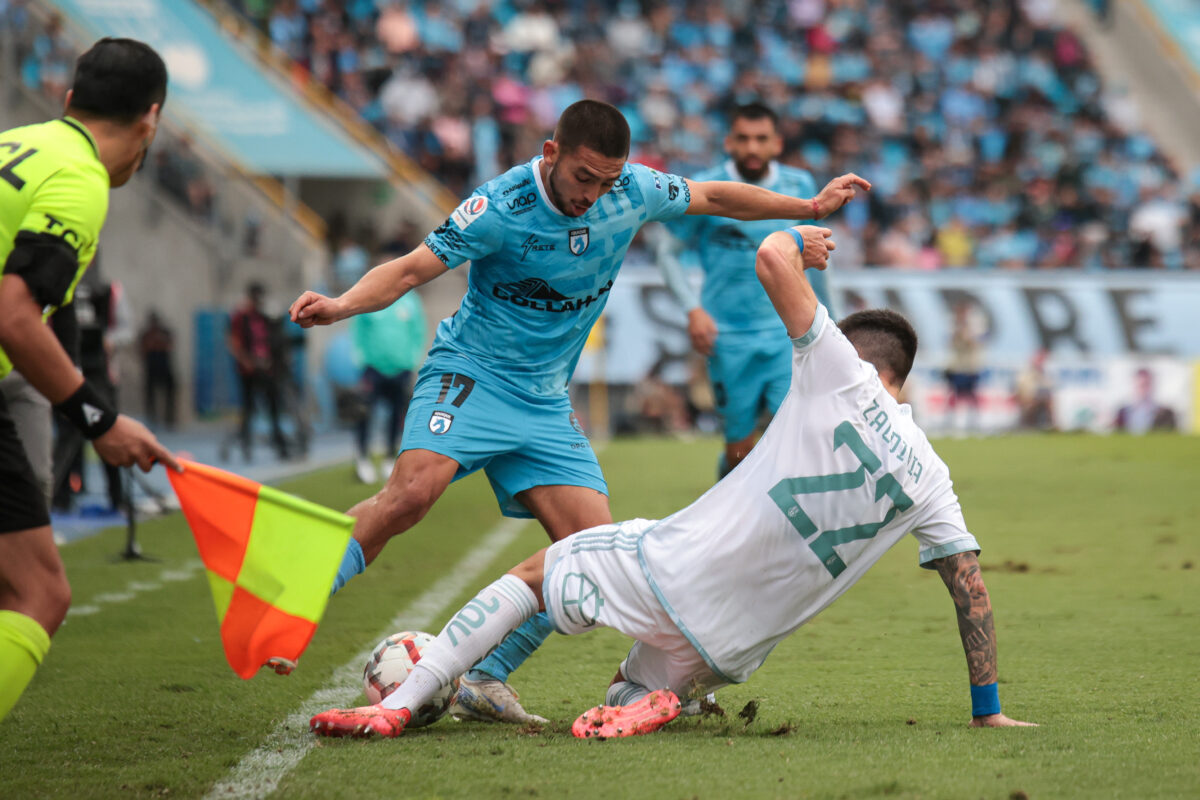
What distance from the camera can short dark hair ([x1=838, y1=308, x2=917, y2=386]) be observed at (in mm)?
4078

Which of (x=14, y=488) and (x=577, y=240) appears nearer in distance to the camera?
(x=14, y=488)

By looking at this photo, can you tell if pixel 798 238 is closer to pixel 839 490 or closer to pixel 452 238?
pixel 839 490

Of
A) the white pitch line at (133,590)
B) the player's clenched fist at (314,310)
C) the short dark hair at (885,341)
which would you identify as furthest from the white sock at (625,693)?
the white pitch line at (133,590)

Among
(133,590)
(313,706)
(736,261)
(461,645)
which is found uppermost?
(736,261)

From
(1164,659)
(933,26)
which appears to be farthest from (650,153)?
(1164,659)

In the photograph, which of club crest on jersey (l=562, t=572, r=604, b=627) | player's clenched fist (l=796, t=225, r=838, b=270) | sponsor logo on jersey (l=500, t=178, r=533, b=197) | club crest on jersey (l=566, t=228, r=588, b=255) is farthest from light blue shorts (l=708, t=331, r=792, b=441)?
club crest on jersey (l=562, t=572, r=604, b=627)

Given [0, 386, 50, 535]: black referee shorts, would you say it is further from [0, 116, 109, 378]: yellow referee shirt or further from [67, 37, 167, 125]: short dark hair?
[67, 37, 167, 125]: short dark hair

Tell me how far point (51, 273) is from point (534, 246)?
185cm

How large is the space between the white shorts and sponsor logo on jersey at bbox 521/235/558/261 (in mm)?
1078

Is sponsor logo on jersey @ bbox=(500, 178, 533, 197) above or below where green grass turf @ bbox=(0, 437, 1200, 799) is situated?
above

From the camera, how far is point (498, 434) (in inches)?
187

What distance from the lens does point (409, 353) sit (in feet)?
44.4

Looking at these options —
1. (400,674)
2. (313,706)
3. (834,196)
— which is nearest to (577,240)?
(834,196)

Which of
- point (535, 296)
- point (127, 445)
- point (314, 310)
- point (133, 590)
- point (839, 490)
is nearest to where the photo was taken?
point (127, 445)
